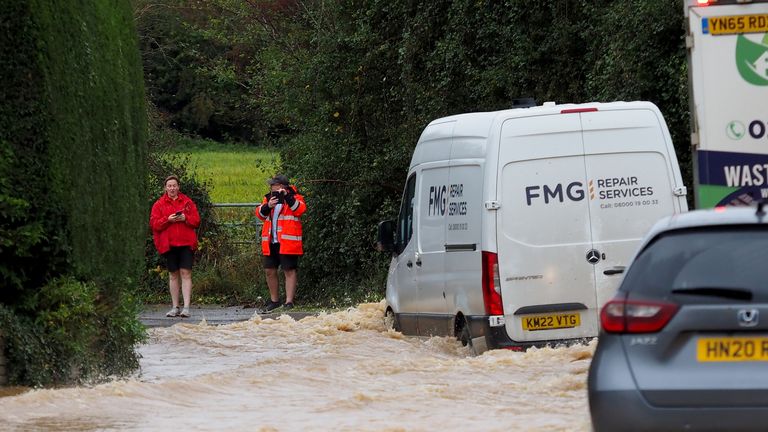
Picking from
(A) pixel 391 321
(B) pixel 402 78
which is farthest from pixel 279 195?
(A) pixel 391 321

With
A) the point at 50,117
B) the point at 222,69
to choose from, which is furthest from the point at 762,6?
the point at 222,69

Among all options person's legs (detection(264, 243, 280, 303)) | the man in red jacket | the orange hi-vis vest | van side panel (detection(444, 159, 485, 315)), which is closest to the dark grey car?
van side panel (detection(444, 159, 485, 315))

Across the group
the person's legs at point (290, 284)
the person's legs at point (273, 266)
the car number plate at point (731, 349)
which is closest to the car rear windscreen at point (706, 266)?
the car number plate at point (731, 349)

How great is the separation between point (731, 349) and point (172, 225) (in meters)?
15.0

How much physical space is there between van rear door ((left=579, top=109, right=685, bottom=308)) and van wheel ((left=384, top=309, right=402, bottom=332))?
3.40 meters

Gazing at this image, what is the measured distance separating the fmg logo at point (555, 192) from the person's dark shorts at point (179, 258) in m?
9.70

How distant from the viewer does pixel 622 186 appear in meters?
11.9

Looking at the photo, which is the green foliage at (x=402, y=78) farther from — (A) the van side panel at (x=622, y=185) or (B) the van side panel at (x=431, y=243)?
(A) the van side panel at (x=622, y=185)

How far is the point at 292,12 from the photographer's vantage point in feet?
94.8

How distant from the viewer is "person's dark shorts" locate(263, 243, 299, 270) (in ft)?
71.3

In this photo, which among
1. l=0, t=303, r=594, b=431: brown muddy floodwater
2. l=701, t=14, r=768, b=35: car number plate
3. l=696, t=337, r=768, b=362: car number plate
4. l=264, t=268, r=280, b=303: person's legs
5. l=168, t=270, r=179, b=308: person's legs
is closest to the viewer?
l=696, t=337, r=768, b=362: car number plate

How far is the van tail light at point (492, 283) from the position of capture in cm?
1184

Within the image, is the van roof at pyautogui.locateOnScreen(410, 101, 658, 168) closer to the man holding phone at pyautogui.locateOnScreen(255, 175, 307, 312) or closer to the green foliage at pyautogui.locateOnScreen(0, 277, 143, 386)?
the green foliage at pyautogui.locateOnScreen(0, 277, 143, 386)

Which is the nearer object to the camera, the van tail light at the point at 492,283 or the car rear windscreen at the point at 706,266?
the car rear windscreen at the point at 706,266
